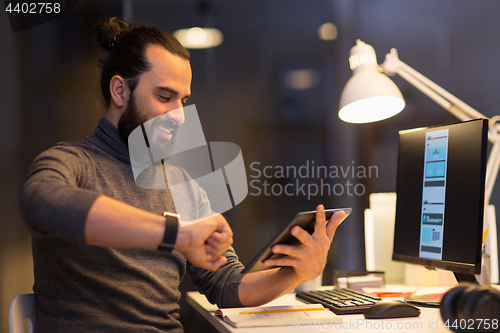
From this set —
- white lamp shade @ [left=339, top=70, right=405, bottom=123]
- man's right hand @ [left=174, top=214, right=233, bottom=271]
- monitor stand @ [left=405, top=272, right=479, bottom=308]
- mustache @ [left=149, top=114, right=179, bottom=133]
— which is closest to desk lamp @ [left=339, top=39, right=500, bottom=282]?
white lamp shade @ [left=339, top=70, right=405, bottom=123]

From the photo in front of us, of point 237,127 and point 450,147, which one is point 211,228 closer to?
point 450,147

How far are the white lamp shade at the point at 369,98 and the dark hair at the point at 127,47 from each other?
0.63 metres

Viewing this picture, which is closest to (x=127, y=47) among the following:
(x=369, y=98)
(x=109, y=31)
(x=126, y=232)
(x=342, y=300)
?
(x=109, y=31)

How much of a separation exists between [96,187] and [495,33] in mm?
1913

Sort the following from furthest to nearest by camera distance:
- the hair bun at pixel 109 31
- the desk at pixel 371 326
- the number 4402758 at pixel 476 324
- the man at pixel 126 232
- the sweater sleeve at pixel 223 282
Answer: the hair bun at pixel 109 31
the sweater sleeve at pixel 223 282
the desk at pixel 371 326
the man at pixel 126 232
the number 4402758 at pixel 476 324

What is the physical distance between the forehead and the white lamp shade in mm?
625

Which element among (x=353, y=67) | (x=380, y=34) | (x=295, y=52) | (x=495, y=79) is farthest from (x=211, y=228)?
(x=495, y=79)

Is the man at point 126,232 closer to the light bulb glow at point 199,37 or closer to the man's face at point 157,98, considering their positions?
the man's face at point 157,98

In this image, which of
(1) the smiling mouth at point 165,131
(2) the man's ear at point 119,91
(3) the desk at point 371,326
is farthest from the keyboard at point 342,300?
(2) the man's ear at point 119,91

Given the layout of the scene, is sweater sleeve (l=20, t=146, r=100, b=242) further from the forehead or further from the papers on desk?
the forehead

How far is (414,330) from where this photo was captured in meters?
0.83

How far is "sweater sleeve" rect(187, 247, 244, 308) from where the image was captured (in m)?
1.16

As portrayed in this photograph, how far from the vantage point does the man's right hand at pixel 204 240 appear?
2.47 ft

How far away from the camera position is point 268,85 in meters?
1.73
